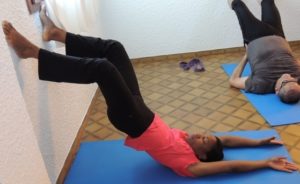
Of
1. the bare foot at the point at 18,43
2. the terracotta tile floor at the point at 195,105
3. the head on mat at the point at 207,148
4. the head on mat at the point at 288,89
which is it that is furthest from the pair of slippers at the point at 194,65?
the bare foot at the point at 18,43

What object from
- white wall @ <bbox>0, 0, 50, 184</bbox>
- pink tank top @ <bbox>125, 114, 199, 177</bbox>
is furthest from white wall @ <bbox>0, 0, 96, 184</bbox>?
pink tank top @ <bbox>125, 114, 199, 177</bbox>

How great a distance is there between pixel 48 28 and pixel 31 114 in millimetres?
490

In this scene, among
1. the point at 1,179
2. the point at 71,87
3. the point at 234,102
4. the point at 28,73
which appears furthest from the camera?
the point at 234,102

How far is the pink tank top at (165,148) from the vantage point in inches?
66.4

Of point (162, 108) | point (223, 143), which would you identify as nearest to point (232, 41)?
point (162, 108)

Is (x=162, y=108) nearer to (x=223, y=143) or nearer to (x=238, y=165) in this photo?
(x=223, y=143)

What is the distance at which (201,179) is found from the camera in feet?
5.64

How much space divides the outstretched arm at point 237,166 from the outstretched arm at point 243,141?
0.18 meters

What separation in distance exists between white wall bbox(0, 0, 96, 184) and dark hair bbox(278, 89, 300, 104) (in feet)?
5.28

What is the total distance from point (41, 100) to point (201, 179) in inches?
39.2

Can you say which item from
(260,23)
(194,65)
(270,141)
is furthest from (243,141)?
(194,65)

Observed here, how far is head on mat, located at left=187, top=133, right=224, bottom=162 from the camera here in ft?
5.72

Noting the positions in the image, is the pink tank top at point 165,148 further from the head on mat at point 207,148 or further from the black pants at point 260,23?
the black pants at point 260,23

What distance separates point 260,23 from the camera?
282 centimetres
